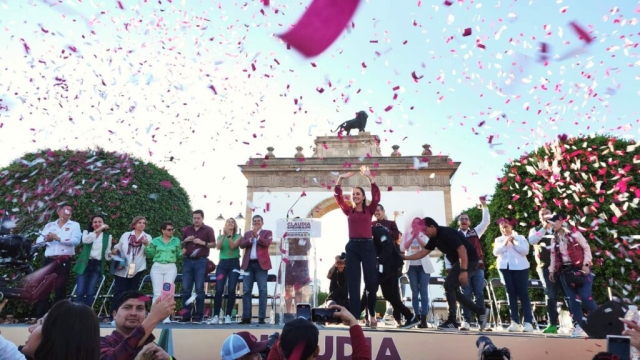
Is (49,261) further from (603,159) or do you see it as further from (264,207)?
(264,207)

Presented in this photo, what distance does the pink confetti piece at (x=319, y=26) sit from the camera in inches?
40.8

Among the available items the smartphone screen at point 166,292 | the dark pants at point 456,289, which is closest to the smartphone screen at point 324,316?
the smartphone screen at point 166,292

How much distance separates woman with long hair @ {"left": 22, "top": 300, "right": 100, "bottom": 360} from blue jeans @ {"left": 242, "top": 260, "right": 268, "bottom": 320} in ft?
16.9

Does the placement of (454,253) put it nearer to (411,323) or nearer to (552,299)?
(411,323)

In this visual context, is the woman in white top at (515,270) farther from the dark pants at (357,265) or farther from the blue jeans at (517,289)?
the dark pants at (357,265)

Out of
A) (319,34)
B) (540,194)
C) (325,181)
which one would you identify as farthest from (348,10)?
(325,181)

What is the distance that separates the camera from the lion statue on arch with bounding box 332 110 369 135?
85.0 ft

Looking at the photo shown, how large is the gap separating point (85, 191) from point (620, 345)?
1224 cm

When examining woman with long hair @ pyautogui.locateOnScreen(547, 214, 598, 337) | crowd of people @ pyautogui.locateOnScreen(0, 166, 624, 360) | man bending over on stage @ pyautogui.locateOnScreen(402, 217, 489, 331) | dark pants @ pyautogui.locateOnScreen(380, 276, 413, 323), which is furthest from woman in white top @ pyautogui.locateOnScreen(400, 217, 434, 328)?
woman with long hair @ pyautogui.locateOnScreen(547, 214, 598, 337)

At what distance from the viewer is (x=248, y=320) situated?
6965 millimetres

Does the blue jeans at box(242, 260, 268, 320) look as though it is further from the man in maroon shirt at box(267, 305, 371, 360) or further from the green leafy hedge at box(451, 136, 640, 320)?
the green leafy hedge at box(451, 136, 640, 320)

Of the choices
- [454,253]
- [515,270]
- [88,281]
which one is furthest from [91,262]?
[515,270]

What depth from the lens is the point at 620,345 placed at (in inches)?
134

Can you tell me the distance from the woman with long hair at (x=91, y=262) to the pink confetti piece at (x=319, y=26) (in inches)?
275
